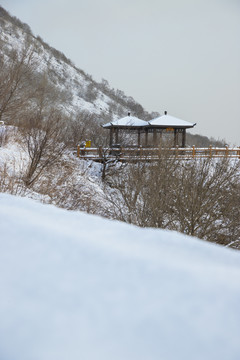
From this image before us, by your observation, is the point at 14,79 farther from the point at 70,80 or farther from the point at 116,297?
the point at 70,80

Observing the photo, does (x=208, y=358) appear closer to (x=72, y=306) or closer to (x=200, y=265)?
(x=200, y=265)

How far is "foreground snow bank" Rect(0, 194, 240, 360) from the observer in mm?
867

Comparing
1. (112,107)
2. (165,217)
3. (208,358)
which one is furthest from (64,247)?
(112,107)

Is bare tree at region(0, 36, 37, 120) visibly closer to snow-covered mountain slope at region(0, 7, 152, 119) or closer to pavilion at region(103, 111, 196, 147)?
pavilion at region(103, 111, 196, 147)

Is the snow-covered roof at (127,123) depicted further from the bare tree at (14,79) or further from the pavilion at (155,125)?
the bare tree at (14,79)

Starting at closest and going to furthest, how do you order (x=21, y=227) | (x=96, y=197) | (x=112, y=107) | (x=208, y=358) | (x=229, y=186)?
(x=208, y=358), (x=21, y=227), (x=229, y=186), (x=96, y=197), (x=112, y=107)

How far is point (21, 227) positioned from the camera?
54.7 inches

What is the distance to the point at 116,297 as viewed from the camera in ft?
3.27

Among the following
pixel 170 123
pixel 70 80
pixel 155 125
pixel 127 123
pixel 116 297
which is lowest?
pixel 116 297

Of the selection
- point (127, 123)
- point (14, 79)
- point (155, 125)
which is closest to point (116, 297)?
point (14, 79)

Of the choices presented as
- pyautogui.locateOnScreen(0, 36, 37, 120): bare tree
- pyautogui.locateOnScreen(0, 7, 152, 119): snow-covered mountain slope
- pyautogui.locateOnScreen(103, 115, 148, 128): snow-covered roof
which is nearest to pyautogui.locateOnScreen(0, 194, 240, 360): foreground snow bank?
pyautogui.locateOnScreen(0, 36, 37, 120): bare tree

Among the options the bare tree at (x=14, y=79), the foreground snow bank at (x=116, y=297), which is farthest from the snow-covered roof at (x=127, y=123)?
the foreground snow bank at (x=116, y=297)

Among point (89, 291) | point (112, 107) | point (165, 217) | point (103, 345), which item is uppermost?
point (112, 107)

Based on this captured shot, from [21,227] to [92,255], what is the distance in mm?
433
